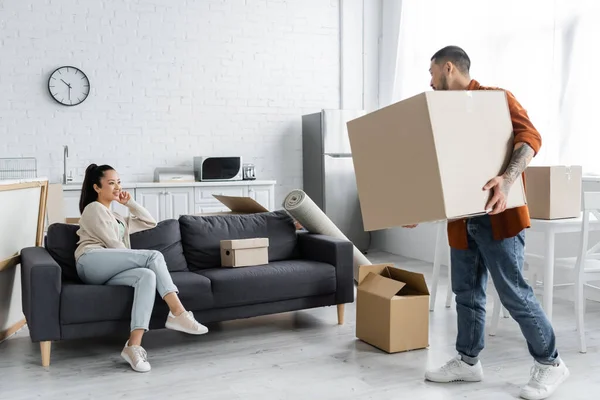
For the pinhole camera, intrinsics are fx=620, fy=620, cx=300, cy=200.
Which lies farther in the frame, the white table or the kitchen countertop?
the kitchen countertop

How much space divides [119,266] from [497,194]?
6.40ft

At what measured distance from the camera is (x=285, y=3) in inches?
268

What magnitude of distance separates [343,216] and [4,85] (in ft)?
11.7

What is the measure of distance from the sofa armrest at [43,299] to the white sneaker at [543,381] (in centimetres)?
221

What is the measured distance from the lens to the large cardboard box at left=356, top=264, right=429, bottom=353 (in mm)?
3250

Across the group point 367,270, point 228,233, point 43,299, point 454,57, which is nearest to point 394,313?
point 367,270

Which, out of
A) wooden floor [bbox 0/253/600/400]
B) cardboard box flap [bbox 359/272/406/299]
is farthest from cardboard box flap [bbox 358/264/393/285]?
wooden floor [bbox 0/253/600/400]

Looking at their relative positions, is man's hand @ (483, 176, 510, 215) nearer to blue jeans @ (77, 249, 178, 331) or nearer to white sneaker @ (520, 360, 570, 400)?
white sneaker @ (520, 360, 570, 400)

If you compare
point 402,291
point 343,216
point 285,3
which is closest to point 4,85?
point 285,3

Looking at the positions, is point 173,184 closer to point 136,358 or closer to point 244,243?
point 244,243

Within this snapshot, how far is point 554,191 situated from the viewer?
3369 mm

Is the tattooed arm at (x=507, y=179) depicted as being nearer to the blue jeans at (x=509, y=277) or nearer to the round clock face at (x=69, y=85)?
the blue jeans at (x=509, y=277)

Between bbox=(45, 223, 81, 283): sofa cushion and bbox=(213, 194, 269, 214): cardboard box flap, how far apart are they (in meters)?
1.26

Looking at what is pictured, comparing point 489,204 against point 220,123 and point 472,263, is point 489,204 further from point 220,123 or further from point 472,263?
point 220,123
